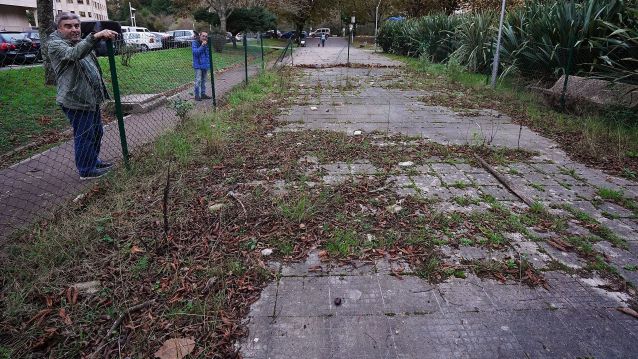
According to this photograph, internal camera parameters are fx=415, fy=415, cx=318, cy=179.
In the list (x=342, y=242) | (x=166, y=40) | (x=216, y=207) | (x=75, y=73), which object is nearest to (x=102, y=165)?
(x=75, y=73)

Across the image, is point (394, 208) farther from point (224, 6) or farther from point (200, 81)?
point (224, 6)

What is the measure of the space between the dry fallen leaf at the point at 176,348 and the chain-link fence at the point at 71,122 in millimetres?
2046

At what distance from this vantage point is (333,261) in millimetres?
2840

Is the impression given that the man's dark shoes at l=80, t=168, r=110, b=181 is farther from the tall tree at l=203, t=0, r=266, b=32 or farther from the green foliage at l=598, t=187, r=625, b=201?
the tall tree at l=203, t=0, r=266, b=32

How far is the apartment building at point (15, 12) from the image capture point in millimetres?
37375

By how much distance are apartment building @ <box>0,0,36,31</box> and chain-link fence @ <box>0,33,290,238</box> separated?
1400 inches

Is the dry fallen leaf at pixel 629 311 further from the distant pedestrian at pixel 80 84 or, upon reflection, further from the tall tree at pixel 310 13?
the tall tree at pixel 310 13

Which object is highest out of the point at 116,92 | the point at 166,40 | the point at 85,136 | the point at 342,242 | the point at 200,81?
the point at 166,40

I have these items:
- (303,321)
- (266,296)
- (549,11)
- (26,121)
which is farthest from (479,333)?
(549,11)

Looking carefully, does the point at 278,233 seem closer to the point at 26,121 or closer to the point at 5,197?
the point at 5,197

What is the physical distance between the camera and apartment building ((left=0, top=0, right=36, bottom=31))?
37375 mm

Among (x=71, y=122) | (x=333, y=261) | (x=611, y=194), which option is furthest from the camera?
(x=71, y=122)

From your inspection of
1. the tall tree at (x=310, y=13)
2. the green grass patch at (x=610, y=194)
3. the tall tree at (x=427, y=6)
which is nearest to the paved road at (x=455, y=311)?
the green grass patch at (x=610, y=194)

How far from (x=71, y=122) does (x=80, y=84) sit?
0.41 meters
